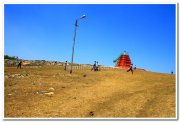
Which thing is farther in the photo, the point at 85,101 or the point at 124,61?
A: the point at 124,61

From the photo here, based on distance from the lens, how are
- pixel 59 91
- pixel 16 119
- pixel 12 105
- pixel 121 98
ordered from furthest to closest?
1. pixel 59 91
2. pixel 121 98
3. pixel 12 105
4. pixel 16 119

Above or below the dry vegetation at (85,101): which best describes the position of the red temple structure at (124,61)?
above

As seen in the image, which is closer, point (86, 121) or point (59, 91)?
point (86, 121)

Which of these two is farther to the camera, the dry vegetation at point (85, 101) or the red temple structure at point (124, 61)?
the red temple structure at point (124, 61)

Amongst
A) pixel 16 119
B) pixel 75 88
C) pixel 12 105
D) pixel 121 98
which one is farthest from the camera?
pixel 75 88

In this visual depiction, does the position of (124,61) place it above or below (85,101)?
above

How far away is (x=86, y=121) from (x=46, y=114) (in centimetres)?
148

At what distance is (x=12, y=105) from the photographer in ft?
42.5

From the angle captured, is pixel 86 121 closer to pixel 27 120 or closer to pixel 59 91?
pixel 27 120

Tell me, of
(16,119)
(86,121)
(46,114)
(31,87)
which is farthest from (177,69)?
(31,87)

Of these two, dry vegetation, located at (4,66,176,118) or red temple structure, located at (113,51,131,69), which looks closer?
dry vegetation, located at (4,66,176,118)

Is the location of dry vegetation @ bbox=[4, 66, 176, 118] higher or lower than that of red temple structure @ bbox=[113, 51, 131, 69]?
lower
